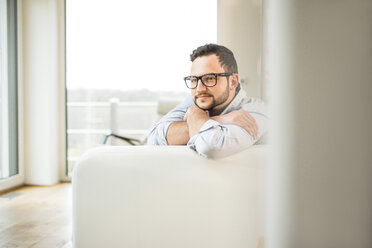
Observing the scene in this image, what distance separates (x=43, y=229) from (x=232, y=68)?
1150 mm

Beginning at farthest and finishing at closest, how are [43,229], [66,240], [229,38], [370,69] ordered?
[43,229] < [66,240] < [229,38] < [370,69]

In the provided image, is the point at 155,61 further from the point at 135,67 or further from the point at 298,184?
the point at 298,184

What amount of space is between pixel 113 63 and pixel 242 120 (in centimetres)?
231

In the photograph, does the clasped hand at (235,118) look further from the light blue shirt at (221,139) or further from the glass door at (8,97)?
the glass door at (8,97)

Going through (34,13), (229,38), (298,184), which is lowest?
(298,184)

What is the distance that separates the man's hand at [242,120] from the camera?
83cm

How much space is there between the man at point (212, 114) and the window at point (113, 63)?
1747mm

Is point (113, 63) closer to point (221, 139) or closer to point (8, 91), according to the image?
point (8, 91)

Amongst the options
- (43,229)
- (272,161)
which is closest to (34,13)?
(43,229)

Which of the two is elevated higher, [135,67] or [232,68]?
[135,67]

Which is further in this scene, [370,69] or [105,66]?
[105,66]

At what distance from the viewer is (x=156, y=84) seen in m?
2.96

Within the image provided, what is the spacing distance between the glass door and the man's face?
6.63 feet

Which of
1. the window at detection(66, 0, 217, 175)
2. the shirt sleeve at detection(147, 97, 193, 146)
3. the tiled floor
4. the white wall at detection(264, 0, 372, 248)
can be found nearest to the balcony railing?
the window at detection(66, 0, 217, 175)
